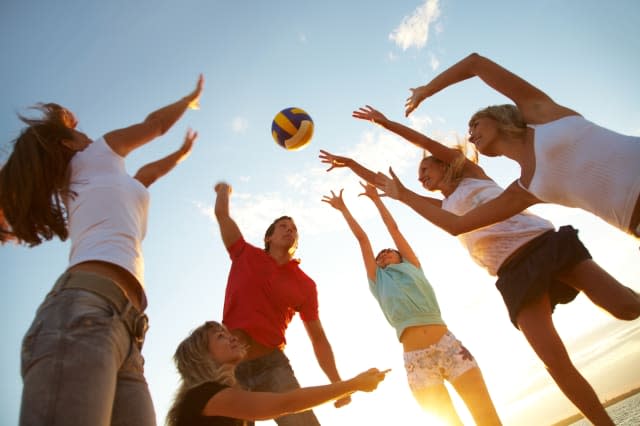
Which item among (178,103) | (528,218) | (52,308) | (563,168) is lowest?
(52,308)

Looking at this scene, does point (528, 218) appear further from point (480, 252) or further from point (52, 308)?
point (52, 308)

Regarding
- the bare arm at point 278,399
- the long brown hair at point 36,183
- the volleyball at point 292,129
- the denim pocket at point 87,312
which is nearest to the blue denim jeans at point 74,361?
the denim pocket at point 87,312

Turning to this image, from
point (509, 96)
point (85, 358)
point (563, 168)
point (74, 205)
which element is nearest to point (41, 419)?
point (85, 358)

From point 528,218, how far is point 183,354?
3.24 metres

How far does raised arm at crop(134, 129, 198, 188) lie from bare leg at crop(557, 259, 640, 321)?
321cm

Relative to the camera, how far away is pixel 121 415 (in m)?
1.94

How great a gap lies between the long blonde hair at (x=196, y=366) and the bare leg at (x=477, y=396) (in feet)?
7.14

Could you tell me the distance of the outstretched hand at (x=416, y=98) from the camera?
393 centimetres

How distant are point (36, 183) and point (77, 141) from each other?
372 millimetres

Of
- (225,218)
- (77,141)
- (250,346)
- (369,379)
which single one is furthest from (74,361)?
(225,218)

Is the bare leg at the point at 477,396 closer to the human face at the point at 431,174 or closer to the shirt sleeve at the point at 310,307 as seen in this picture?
the shirt sleeve at the point at 310,307

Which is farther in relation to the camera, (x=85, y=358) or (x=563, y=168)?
(x=563, y=168)

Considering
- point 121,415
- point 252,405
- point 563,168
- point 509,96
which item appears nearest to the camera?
point 121,415

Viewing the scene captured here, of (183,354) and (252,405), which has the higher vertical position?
(183,354)
